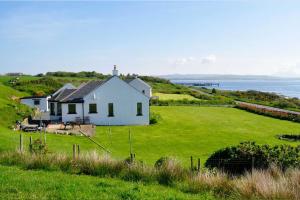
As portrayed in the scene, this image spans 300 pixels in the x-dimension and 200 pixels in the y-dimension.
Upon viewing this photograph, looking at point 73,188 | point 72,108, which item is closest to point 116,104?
point 72,108

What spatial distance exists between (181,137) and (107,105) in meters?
11.0

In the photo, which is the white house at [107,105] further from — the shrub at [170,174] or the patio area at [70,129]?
the shrub at [170,174]

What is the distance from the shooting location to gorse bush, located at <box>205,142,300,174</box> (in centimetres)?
1527

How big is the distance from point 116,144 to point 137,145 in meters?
1.48

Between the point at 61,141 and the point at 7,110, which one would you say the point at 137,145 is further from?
the point at 7,110

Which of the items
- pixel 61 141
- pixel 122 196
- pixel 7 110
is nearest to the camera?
pixel 122 196

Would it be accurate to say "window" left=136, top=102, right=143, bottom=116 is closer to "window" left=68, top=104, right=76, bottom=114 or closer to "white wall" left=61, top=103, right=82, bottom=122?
"white wall" left=61, top=103, right=82, bottom=122

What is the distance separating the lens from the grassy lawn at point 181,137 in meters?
25.6

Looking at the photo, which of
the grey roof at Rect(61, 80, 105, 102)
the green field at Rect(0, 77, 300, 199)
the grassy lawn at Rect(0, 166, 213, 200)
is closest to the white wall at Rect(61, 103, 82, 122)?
the grey roof at Rect(61, 80, 105, 102)

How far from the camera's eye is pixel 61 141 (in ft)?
92.4

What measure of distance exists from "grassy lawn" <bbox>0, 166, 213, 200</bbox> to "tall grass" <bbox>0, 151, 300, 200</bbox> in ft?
2.25

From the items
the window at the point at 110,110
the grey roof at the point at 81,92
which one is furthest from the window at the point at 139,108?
the grey roof at the point at 81,92

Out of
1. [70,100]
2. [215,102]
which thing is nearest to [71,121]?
[70,100]

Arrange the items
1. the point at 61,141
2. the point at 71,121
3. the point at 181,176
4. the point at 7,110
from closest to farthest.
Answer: the point at 181,176
the point at 61,141
the point at 7,110
the point at 71,121
